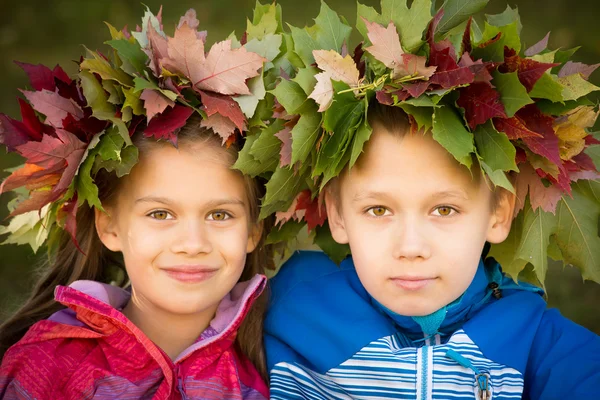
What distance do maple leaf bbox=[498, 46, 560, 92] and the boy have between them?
0.35 metres

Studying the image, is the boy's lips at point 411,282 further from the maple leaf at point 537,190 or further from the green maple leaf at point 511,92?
the green maple leaf at point 511,92

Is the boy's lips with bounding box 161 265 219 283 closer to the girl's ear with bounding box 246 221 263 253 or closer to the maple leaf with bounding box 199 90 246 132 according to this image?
the girl's ear with bounding box 246 221 263 253

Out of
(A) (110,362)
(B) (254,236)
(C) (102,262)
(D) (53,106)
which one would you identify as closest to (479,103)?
(B) (254,236)

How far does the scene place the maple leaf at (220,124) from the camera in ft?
9.16

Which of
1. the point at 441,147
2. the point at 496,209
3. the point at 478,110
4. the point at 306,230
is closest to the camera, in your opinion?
the point at 478,110

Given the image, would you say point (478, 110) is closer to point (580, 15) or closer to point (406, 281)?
point (406, 281)

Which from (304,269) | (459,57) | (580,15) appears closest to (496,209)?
(459,57)

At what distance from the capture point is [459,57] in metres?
2.54

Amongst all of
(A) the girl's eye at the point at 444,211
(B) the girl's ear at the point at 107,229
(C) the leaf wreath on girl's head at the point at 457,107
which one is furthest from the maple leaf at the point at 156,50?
(A) the girl's eye at the point at 444,211

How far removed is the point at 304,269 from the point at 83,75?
1.18 m

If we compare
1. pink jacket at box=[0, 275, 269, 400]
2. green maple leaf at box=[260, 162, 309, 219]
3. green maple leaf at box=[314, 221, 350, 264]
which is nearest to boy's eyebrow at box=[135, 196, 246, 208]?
green maple leaf at box=[260, 162, 309, 219]

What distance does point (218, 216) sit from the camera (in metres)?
2.98

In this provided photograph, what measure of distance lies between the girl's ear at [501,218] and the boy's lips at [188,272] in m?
1.03

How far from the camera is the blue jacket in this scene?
9.11 feet
